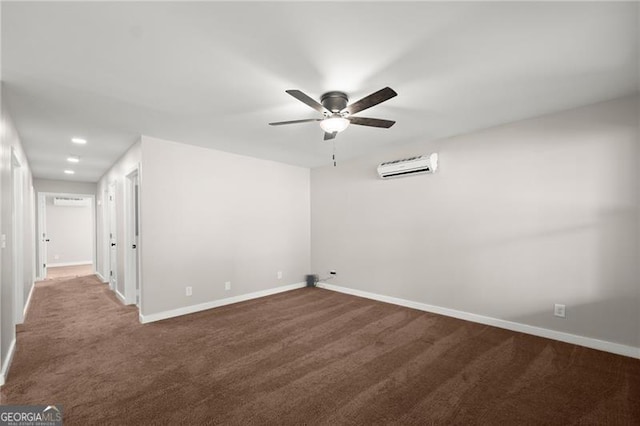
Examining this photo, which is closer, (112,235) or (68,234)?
(112,235)

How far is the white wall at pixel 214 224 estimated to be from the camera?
11.8 feet

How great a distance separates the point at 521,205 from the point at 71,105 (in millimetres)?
4848

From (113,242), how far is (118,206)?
840 millimetres

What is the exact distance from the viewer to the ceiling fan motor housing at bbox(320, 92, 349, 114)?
7.81 feet

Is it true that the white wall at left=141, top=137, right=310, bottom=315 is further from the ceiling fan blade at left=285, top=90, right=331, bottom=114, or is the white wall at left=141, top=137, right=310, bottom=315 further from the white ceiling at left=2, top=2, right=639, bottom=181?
the ceiling fan blade at left=285, top=90, right=331, bottom=114

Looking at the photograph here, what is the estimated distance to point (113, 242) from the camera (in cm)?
516

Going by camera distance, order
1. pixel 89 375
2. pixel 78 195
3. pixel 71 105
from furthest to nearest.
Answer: pixel 78 195, pixel 71 105, pixel 89 375

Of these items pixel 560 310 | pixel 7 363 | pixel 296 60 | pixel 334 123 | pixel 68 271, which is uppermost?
pixel 296 60

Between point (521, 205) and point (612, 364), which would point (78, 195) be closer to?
point (521, 205)

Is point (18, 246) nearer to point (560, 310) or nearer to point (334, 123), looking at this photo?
point (334, 123)

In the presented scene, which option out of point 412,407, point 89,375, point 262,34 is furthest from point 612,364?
point 89,375

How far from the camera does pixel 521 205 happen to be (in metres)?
3.15

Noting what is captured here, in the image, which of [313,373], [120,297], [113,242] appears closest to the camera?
[313,373]

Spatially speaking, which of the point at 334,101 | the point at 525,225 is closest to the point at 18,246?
the point at 334,101
